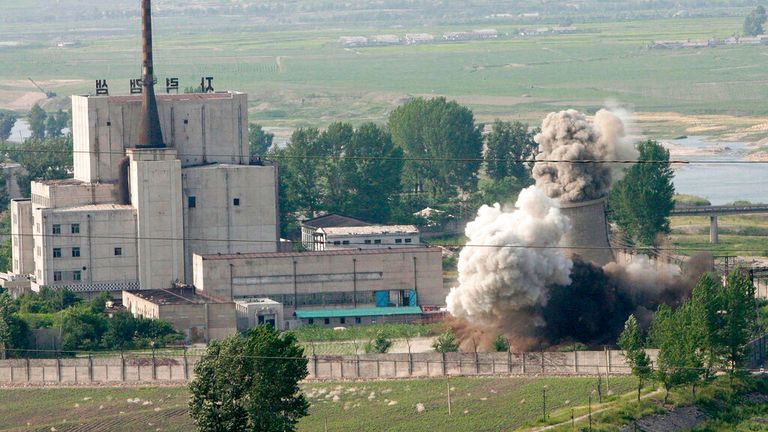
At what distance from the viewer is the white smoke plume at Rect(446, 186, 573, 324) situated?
88.8 meters

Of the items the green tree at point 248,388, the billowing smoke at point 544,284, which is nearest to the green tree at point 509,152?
the billowing smoke at point 544,284

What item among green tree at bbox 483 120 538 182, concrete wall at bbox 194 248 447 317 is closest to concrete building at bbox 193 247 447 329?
concrete wall at bbox 194 248 447 317

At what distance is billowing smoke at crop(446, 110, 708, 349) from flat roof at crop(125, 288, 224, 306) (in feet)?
40.2

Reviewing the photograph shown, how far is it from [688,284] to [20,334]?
28.4 metres

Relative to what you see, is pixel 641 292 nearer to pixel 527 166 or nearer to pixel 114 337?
pixel 114 337

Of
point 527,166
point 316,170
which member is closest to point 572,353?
point 316,170

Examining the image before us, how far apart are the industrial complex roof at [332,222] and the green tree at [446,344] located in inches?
1124

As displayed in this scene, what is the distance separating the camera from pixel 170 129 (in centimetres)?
10962

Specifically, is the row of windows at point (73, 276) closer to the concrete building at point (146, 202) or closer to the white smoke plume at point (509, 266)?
the concrete building at point (146, 202)

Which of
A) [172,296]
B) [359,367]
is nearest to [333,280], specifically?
[172,296]

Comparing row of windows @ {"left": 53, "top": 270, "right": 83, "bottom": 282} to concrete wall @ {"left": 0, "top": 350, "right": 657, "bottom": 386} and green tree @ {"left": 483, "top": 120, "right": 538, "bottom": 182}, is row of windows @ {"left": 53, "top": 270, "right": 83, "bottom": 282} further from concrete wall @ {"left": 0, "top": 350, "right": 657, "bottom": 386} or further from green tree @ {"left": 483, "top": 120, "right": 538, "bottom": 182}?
green tree @ {"left": 483, "top": 120, "right": 538, "bottom": 182}

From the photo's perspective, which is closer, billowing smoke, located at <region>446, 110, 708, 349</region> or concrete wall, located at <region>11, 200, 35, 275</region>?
billowing smoke, located at <region>446, 110, 708, 349</region>

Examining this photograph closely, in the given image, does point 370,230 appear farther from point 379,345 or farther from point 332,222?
point 379,345

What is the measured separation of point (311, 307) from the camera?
329 ft
